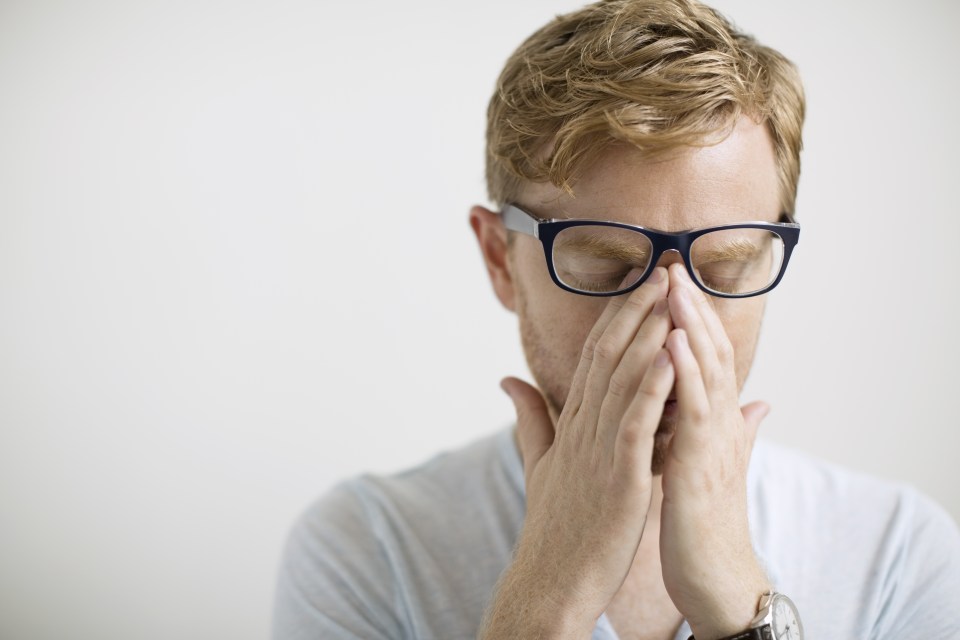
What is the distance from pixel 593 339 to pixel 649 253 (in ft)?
0.58

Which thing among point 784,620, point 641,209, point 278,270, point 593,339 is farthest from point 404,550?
point 278,270

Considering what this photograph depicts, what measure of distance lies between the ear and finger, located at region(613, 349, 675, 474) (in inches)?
20.6

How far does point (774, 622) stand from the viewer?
1.41 metres

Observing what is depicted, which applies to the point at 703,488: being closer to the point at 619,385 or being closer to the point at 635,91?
the point at 619,385

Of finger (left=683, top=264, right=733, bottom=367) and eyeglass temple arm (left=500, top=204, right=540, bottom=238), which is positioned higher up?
eyeglass temple arm (left=500, top=204, right=540, bottom=238)

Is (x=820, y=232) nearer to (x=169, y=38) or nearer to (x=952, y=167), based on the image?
(x=952, y=167)

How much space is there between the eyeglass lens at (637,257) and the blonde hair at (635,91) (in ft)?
0.36

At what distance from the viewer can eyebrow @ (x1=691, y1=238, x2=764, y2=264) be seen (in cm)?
148

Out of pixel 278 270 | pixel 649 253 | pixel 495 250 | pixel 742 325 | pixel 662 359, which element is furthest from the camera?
pixel 278 270

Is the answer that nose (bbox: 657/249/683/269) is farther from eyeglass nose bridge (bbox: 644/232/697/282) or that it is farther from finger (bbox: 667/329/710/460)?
finger (bbox: 667/329/710/460)

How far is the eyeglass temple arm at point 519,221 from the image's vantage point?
160 centimetres

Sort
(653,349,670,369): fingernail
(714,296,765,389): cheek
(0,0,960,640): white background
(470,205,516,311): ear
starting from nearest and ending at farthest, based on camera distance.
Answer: (653,349,670,369): fingernail → (714,296,765,389): cheek → (470,205,516,311): ear → (0,0,960,640): white background

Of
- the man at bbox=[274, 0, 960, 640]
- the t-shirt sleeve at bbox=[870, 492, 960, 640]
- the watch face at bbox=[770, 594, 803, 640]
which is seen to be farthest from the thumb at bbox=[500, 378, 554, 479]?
the t-shirt sleeve at bbox=[870, 492, 960, 640]

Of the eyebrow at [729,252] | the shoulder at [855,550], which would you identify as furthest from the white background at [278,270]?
the eyebrow at [729,252]
